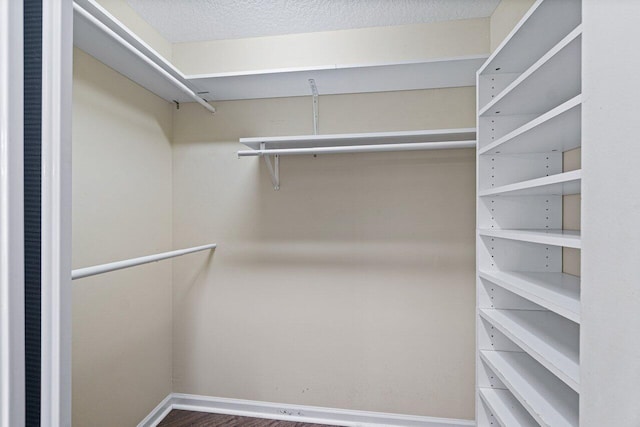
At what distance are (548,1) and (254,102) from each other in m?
1.48

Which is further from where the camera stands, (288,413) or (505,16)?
(288,413)

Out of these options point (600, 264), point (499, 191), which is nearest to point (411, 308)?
point (499, 191)

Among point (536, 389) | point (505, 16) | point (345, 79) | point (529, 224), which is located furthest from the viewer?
point (345, 79)

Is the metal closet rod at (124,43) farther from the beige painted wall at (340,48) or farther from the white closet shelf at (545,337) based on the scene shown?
the white closet shelf at (545,337)

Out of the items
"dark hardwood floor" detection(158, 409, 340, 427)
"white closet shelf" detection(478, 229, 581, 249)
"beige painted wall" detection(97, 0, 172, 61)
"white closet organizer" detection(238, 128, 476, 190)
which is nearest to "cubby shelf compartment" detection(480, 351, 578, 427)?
"white closet shelf" detection(478, 229, 581, 249)

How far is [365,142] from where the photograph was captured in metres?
1.57

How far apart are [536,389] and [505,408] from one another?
219mm

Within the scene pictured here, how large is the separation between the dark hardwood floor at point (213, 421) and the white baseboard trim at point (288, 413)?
0.08 ft

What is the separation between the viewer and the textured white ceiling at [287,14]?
4.78ft

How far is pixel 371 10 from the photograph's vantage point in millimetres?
1515

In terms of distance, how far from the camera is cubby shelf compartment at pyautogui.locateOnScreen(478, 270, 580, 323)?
0.72 meters

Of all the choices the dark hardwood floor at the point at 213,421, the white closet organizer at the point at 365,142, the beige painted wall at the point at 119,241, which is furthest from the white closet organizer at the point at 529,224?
the beige painted wall at the point at 119,241

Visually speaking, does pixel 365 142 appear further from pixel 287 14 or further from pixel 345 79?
pixel 287 14

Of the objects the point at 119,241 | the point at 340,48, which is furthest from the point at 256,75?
the point at 119,241
